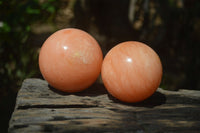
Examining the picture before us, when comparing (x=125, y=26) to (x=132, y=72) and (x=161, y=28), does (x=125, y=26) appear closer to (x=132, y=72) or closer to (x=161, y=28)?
(x=161, y=28)

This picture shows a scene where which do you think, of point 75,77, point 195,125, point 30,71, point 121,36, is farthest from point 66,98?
point 121,36

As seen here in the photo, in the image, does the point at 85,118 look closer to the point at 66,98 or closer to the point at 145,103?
the point at 66,98

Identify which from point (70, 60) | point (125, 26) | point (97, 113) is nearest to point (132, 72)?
point (97, 113)

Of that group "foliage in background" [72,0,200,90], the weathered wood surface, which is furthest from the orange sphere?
"foliage in background" [72,0,200,90]

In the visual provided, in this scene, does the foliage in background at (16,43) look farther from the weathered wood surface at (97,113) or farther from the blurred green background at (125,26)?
the weathered wood surface at (97,113)

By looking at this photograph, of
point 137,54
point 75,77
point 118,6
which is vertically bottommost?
point 75,77

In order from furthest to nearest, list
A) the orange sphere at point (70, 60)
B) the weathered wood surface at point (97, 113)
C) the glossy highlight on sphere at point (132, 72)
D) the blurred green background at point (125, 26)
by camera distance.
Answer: the blurred green background at point (125, 26) < the orange sphere at point (70, 60) < the glossy highlight on sphere at point (132, 72) < the weathered wood surface at point (97, 113)

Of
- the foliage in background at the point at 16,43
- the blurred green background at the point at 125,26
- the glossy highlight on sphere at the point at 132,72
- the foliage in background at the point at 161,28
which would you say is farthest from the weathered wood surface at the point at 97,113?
the foliage in background at the point at 161,28
